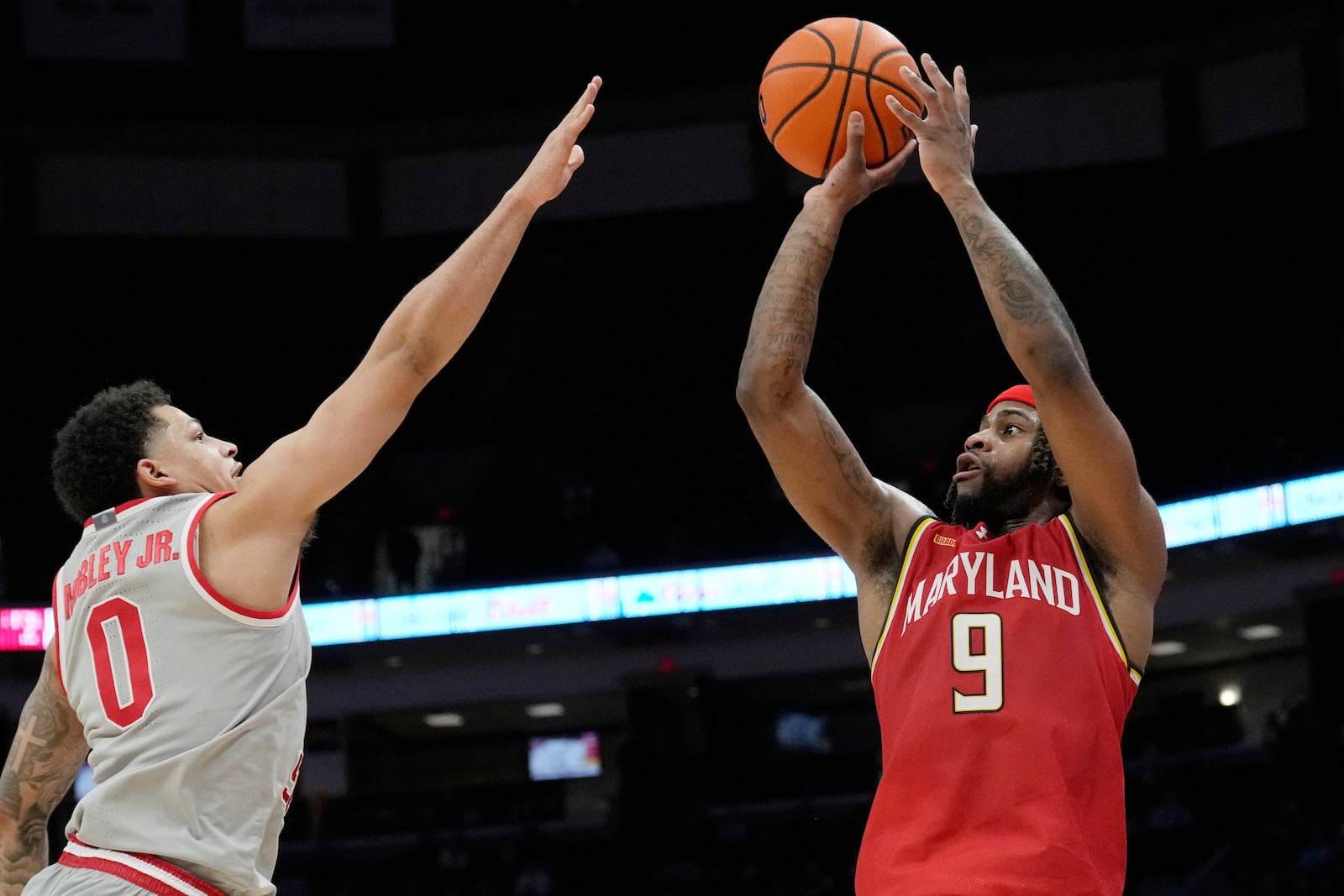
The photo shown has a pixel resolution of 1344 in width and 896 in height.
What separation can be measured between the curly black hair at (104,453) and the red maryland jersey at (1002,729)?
1.69 meters

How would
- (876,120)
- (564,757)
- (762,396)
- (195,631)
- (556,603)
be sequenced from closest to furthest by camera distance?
1. (195,631)
2. (762,396)
3. (876,120)
4. (556,603)
5. (564,757)

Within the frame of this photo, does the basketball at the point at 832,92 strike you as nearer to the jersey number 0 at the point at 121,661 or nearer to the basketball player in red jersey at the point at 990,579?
the basketball player in red jersey at the point at 990,579

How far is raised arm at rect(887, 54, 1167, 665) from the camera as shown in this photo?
322 centimetres

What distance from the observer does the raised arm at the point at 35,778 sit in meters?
3.20

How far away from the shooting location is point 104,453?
3189mm

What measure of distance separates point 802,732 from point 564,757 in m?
3.27

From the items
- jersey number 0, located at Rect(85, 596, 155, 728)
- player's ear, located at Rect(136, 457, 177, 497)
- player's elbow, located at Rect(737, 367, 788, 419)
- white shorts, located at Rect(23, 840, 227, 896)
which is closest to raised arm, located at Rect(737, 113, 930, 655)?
player's elbow, located at Rect(737, 367, 788, 419)

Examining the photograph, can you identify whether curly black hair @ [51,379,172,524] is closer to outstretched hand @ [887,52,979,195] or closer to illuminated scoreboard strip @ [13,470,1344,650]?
outstretched hand @ [887,52,979,195]

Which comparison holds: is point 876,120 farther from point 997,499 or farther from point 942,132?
point 997,499

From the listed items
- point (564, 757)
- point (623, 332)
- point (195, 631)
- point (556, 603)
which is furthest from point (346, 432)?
point (564, 757)

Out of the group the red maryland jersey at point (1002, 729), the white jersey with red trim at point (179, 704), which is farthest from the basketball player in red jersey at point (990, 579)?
the white jersey with red trim at point (179, 704)

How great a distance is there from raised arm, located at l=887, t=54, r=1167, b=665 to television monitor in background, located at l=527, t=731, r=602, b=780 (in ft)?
57.7

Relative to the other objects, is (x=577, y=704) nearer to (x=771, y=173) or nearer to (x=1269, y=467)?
(x=771, y=173)

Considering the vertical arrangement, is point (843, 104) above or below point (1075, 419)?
above
